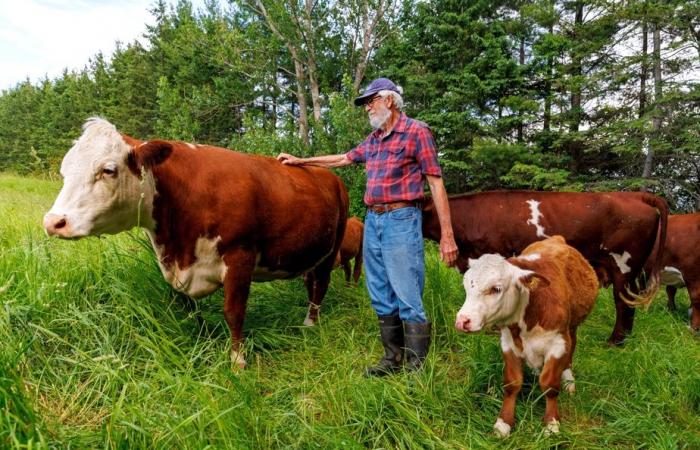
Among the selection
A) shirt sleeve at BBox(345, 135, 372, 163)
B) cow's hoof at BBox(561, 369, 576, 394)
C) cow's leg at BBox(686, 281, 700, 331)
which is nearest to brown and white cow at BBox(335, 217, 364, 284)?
shirt sleeve at BBox(345, 135, 372, 163)

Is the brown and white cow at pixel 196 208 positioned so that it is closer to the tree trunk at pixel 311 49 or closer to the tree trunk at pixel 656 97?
the tree trunk at pixel 656 97

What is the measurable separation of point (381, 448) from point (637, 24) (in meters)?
13.6

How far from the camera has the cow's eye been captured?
2859 millimetres

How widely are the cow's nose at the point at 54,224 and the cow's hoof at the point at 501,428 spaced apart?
2.87 m

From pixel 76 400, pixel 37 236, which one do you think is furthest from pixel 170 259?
pixel 37 236

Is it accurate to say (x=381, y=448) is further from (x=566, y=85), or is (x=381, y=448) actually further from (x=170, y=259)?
(x=566, y=85)

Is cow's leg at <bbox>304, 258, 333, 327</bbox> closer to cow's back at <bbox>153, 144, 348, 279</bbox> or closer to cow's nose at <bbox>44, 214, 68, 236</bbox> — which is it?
cow's back at <bbox>153, 144, 348, 279</bbox>

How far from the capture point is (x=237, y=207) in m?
3.38

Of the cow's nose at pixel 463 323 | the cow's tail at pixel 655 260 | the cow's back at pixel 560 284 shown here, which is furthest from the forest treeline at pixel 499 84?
the cow's nose at pixel 463 323

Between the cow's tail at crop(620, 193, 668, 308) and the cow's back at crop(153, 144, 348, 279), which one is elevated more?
the cow's back at crop(153, 144, 348, 279)

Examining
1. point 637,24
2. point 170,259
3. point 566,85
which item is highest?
point 637,24

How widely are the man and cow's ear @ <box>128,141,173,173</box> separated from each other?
58.6 inches

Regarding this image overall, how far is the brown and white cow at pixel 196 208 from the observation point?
2.83 metres

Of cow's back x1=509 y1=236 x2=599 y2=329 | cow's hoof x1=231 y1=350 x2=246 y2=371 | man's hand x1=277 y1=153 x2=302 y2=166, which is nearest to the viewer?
cow's back x1=509 y1=236 x2=599 y2=329
